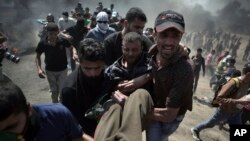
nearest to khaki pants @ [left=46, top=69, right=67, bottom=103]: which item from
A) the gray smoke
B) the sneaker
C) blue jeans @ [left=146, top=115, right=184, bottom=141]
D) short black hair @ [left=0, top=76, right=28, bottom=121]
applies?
the sneaker

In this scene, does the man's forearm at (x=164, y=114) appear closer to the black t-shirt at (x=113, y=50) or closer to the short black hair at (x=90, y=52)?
the short black hair at (x=90, y=52)

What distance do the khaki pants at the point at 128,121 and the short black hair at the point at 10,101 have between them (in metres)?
0.69

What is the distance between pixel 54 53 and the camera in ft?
20.8

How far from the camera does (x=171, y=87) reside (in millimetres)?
3064

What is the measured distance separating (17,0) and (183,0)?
27.5 m

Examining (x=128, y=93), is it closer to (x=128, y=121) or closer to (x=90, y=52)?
(x=90, y=52)

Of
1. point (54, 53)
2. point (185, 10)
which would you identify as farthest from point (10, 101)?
point (185, 10)

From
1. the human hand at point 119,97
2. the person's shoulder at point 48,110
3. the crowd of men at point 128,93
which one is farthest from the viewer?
the human hand at point 119,97

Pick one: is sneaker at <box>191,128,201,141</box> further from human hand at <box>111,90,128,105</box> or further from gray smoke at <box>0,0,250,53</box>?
gray smoke at <box>0,0,250,53</box>

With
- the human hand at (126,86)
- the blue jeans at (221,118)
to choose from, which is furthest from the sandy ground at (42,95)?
the human hand at (126,86)

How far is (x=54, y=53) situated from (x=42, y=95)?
2.57 metres

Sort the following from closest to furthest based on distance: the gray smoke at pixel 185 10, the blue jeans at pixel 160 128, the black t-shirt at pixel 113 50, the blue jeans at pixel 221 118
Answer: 1. the blue jeans at pixel 160 128
2. the black t-shirt at pixel 113 50
3. the blue jeans at pixel 221 118
4. the gray smoke at pixel 185 10

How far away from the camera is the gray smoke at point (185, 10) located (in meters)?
29.1

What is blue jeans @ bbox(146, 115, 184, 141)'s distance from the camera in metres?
3.39
